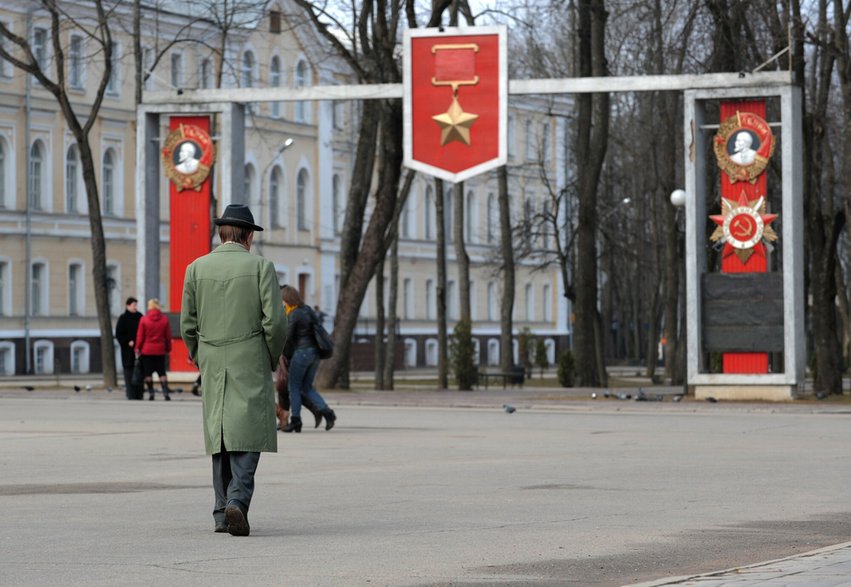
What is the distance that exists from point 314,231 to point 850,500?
6459cm

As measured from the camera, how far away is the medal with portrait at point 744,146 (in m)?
33.8

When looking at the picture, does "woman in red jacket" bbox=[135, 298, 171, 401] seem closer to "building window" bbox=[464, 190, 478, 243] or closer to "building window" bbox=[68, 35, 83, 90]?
"building window" bbox=[68, 35, 83, 90]

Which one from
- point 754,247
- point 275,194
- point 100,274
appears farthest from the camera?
point 275,194

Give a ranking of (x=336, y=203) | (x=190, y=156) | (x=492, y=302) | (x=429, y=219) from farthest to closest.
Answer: (x=492, y=302) → (x=429, y=219) → (x=336, y=203) → (x=190, y=156)

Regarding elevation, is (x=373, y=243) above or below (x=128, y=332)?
above

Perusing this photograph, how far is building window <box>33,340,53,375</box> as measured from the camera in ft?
203

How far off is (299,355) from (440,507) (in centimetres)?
1004

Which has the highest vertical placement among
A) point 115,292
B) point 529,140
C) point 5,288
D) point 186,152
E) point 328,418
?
point 529,140

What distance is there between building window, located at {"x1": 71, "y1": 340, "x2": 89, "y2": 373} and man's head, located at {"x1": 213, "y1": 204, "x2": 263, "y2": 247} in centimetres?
5253

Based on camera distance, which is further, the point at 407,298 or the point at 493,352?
the point at 493,352

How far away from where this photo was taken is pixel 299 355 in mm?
23031

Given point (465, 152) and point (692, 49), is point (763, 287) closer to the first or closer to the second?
point (465, 152)

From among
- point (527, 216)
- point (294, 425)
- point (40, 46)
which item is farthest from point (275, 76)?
point (294, 425)

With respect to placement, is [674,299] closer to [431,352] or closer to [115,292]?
[115,292]
